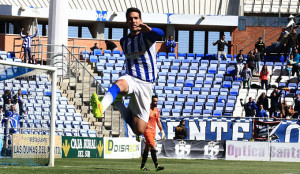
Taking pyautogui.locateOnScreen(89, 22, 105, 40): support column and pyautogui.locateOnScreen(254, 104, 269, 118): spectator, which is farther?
pyautogui.locateOnScreen(89, 22, 105, 40): support column

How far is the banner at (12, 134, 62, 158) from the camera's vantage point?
12.5 metres

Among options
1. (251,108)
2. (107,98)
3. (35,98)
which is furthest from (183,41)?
(107,98)

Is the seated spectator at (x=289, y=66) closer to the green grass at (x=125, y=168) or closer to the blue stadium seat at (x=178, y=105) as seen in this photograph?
the blue stadium seat at (x=178, y=105)

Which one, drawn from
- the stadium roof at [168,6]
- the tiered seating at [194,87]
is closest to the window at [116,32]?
the stadium roof at [168,6]

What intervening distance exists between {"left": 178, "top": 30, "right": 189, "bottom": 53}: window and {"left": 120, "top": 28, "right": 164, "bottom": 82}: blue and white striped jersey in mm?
31510

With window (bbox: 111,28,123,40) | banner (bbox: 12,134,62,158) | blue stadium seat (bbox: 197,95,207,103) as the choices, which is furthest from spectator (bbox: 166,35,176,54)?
banner (bbox: 12,134,62,158)

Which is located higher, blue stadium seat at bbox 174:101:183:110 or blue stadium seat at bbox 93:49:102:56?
blue stadium seat at bbox 93:49:102:56

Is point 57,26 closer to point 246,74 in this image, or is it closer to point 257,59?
point 246,74

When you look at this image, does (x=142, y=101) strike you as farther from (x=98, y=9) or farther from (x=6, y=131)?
(x=98, y=9)

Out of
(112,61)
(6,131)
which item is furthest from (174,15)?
(6,131)

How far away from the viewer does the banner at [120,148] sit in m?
22.6

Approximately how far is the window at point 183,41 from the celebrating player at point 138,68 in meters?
31.5

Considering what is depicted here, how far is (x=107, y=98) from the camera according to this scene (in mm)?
8805

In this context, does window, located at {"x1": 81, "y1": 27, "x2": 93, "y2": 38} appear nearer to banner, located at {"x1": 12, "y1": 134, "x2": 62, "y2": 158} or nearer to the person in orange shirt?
the person in orange shirt
